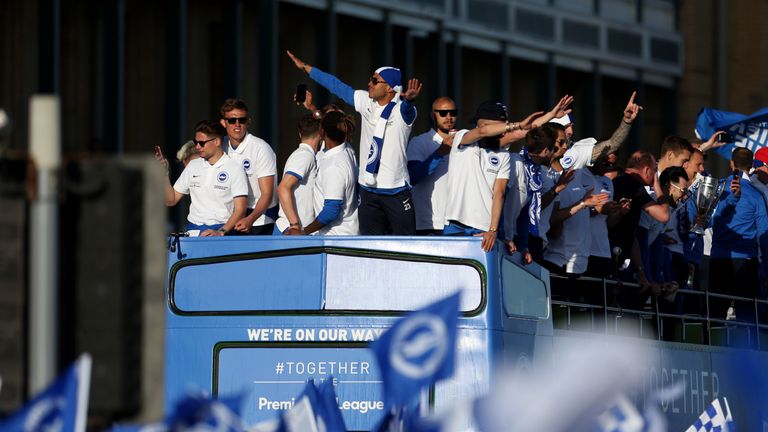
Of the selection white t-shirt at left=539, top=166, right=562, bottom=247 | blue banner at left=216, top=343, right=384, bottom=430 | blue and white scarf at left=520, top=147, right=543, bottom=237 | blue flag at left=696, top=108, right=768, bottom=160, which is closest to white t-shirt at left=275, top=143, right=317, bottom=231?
blue banner at left=216, top=343, right=384, bottom=430

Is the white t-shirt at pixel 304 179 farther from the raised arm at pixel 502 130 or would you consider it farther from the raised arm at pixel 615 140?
the raised arm at pixel 615 140

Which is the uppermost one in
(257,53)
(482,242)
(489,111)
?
(257,53)

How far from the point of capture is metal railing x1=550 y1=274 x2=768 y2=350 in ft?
47.2

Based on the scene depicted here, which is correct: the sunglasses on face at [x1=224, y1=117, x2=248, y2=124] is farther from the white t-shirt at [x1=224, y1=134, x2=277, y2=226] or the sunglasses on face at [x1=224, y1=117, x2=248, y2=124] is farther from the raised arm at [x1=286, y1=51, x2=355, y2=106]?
the raised arm at [x1=286, y1=51, x2=355, y2=106]

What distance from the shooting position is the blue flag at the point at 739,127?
66.9 ft

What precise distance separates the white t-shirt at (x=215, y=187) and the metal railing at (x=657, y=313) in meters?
2.46

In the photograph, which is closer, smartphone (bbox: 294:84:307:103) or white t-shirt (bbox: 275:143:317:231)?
white t-shirt (bbox: 275:143:317:231)

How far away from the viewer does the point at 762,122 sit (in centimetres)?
2050

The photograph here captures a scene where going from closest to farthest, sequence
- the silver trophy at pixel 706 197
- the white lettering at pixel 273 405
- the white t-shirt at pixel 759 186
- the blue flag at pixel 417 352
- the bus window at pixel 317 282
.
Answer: the blue flag at pixel 417 352 → the white lettering at pixel 273 405 → the bus window at pixel 317 282 → the silver trophy at pixel 706 197 → the white t-shirt at pixel 759 186

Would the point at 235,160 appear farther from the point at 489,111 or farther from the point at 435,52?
the point at 435,52

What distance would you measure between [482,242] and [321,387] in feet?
4.92

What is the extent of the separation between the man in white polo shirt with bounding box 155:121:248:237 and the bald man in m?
1.25

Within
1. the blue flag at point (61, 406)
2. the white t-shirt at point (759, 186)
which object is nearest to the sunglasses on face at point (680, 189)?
the white t-shirt at point (759, 186)

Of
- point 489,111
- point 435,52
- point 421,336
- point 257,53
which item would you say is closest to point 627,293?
point 489,111
